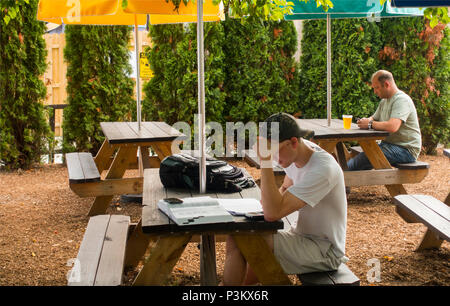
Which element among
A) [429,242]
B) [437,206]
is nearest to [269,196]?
[437,206]

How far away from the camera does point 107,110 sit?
8.33 m

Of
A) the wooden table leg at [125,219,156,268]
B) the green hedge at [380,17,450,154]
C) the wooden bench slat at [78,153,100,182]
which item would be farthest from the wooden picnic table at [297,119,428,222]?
the green hedge at [380,17,450,154]

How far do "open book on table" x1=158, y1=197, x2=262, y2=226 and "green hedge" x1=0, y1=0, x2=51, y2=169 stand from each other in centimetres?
592

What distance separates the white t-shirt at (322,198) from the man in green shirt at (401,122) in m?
2.83

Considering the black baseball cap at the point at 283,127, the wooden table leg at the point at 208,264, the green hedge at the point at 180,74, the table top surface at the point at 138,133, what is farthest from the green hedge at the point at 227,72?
the black baseball cap at the point at 283,127

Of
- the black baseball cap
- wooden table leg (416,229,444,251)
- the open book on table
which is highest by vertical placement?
the black baseball cap

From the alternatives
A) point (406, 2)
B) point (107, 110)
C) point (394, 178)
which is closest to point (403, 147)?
point (394, 178)

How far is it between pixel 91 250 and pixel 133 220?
2.08 m

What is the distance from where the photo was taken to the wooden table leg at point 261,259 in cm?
253

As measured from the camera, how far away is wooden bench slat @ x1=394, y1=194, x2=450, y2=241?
3.21m

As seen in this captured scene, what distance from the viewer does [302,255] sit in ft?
8.86

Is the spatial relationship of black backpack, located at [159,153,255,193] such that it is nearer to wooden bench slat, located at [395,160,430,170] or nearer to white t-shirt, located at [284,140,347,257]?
white t-shirt, located at [284,140,347,257]

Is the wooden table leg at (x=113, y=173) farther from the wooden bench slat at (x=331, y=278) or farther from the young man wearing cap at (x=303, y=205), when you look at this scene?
the wooden bench slat at (x=331, y=278)

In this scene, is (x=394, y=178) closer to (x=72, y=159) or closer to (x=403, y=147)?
(x=403, y=147)
